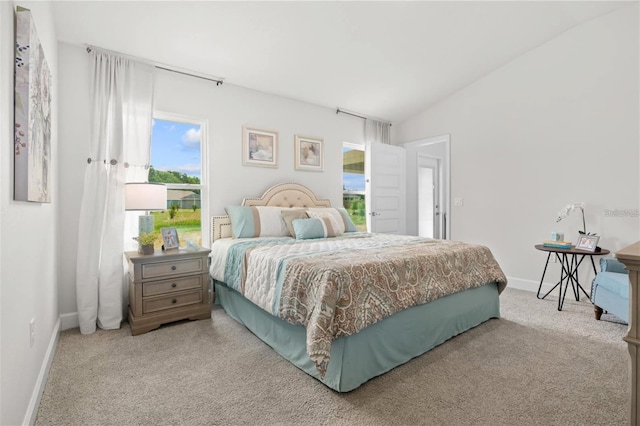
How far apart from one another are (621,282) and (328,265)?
7.95ft

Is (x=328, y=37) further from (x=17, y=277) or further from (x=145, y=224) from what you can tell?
(x=17, y=277)

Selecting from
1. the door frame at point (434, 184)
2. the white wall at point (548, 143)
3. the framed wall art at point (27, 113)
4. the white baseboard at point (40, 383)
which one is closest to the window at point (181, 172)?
the white baseboard at point (40, 383)

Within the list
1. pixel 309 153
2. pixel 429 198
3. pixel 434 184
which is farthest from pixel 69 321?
pixel 434 184

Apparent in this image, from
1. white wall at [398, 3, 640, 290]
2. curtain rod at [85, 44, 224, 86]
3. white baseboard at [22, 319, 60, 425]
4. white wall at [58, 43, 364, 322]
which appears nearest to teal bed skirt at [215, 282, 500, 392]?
white baseboard at [22, 319, 60, 425]

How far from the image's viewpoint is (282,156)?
4184 mm

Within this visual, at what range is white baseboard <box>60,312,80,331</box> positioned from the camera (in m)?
2.75

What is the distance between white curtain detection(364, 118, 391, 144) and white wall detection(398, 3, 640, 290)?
2.81 feet

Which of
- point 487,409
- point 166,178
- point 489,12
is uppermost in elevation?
point 489,12

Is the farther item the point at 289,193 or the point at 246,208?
the point at 289,193

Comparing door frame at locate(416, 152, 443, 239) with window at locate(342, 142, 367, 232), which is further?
door frame at locate(416, 152, 443, 239)

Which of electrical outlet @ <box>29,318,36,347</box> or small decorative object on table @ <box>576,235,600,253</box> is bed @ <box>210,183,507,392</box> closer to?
small decorative object on table @ <box>576,235,600,253</box>

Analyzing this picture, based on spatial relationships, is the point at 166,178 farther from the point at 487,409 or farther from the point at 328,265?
the point at 487,409

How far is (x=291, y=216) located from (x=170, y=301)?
58.0 inches

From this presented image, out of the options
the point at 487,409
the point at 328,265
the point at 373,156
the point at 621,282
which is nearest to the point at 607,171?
the point at 621,282
